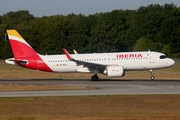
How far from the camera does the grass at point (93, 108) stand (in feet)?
74.3

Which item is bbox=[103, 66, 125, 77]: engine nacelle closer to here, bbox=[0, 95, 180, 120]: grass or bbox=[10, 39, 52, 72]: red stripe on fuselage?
bbox=[10, 39, 52, 72]: red stripe on fuselage

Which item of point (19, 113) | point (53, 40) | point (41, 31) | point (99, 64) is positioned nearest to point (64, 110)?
point (19, 113)

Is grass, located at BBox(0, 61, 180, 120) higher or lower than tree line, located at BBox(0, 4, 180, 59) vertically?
lower

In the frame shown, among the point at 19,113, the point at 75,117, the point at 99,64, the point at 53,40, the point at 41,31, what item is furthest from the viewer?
the point at 41,31

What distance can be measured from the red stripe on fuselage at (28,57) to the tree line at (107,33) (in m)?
54.9

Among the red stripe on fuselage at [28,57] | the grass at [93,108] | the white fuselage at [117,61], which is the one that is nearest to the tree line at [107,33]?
the red stripe on fuselage at [28,57]

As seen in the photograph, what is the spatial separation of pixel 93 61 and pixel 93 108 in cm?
2267

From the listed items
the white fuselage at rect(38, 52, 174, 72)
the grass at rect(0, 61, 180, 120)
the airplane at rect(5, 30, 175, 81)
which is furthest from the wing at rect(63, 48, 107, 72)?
the grass at rect(0, 61, 180, 120)

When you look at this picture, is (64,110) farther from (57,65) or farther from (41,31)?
(41,31)

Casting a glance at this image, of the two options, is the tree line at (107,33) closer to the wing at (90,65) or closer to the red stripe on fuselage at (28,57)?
the red stripe on fuselage at (28,57)

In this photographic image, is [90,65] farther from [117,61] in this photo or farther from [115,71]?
[115,71]

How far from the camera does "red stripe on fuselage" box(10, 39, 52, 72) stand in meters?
49.0

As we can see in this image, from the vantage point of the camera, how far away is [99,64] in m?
47.4

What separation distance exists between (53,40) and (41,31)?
878 centimetres
